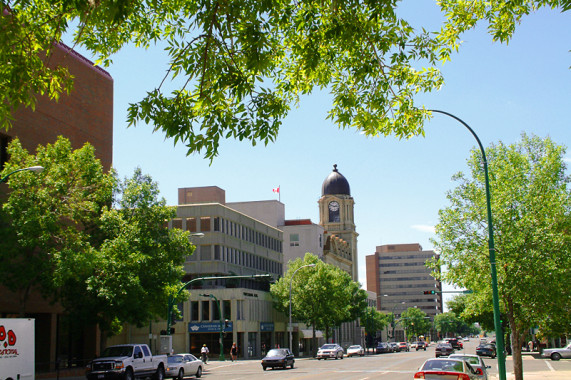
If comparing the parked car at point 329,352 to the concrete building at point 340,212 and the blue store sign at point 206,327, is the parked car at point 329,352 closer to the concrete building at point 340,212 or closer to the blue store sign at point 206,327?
the blue store sign at point 206,327

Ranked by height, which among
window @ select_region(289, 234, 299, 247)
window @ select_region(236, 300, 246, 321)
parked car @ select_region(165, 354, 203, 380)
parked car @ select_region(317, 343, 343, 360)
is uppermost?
window @ select_region(289, 234, 299, 247)

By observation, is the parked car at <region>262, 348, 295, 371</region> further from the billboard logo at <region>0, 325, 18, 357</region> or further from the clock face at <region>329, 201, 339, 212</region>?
the clock face at <region>329, 201, 339, 212</region>

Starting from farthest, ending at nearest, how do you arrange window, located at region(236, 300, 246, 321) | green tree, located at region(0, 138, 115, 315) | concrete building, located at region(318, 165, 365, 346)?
1. concrete building, located at region(318, 165, 365, 346)
2. window, located at region(236, 300, 246, 321)
3. green tree, located at region(0, 138, 115, 315)

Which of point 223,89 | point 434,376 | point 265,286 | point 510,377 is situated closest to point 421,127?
point 223,89

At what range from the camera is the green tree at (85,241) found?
97.0 ft

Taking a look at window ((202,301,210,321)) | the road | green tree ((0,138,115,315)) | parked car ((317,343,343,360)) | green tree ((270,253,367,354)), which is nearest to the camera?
green tree ((0,138,115,315))

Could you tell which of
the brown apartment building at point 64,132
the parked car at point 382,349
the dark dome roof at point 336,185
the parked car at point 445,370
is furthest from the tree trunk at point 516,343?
the dark dome roof at point 336,185

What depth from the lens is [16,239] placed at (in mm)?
30359

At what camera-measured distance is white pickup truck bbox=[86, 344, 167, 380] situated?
28169mm

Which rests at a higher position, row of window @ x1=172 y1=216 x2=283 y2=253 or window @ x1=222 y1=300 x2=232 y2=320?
row of window @ x1=172 y1=216 x2=283 y2=253

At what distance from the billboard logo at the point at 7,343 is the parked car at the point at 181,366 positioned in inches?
547

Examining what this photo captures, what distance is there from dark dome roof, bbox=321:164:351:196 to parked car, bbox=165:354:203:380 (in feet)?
340

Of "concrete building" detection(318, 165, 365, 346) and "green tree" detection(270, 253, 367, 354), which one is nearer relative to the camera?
"green tree" detection(270, 253, 367, 354)

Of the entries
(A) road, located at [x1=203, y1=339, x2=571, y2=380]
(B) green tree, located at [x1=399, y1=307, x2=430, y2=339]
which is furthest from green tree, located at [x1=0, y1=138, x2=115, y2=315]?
(B) green tree, located at [x1=399, y1=307, x2=430, y2=339]
